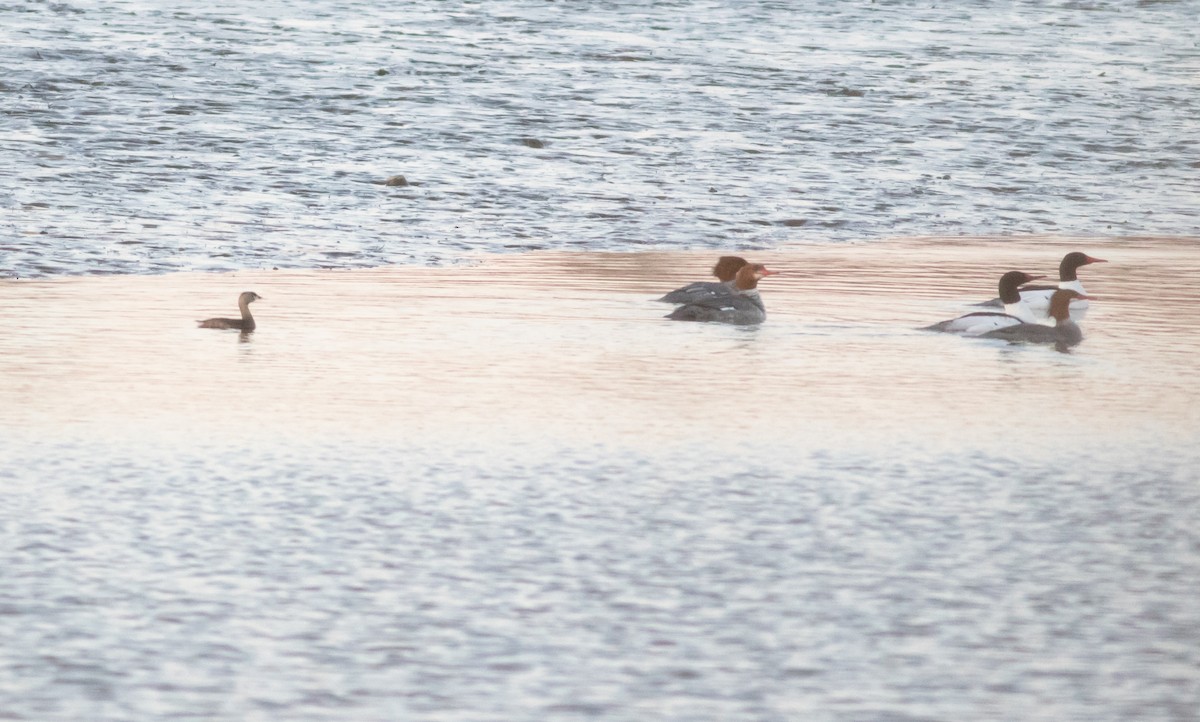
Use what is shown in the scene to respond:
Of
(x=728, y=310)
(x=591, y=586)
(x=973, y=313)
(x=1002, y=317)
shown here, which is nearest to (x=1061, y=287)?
(x=1002, y=317)

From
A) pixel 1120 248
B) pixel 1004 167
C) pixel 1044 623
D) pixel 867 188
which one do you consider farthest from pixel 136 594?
pixel 1004 167

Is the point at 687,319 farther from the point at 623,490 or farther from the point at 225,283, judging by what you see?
the point at 623,490

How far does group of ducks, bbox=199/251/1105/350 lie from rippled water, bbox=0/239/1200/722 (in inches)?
11.9

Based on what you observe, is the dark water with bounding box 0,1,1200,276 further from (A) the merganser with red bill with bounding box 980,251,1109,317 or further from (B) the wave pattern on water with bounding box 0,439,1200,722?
(B) the wave pattern on water with bounding box 0,439,1200,722

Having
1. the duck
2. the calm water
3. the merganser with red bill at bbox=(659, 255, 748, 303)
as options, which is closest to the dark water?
the calm water

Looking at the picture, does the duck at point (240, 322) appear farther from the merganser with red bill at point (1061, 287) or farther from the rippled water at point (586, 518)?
the merganser with red bill at point (1061, 287)

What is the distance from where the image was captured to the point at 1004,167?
3164cm

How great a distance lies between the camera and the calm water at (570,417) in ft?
25.9

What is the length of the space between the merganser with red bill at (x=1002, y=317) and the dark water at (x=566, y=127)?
644 centimetres

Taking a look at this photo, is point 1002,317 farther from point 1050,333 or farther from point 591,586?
point 591,586

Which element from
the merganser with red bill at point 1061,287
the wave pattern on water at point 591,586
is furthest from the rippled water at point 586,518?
the merganser with red bill at point 1061,287

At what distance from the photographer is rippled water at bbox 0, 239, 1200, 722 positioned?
25.1 ft

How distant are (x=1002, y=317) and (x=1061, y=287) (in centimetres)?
267

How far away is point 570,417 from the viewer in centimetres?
1289
